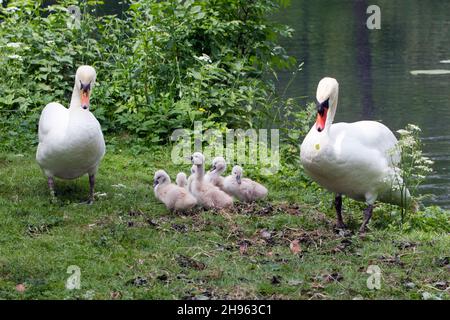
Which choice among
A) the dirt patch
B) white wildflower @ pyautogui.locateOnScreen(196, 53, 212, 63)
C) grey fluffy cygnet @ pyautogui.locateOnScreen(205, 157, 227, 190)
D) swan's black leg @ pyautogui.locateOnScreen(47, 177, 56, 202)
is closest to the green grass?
the dirt patch

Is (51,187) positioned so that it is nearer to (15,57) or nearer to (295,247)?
(295,247)

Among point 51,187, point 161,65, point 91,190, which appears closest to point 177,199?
point 91,190

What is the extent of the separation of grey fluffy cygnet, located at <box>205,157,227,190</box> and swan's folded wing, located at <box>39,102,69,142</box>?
170 centimetres

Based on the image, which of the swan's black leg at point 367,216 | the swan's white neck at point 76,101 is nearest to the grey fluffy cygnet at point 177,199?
the swan's white neck at point 76,101

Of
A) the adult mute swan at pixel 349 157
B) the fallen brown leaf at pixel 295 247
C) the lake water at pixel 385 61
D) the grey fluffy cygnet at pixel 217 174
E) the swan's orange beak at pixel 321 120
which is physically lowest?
the lake water at pixel 385 61

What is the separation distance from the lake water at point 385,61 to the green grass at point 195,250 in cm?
361

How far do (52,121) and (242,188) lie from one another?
6.94 feet

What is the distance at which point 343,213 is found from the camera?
9305mm

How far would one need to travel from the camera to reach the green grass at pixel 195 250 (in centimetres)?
654

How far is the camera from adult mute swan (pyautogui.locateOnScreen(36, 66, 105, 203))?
8664mm

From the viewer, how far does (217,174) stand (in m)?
9.64

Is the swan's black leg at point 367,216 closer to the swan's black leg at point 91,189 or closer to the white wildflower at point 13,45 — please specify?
the swan's black leg at point 91,189
